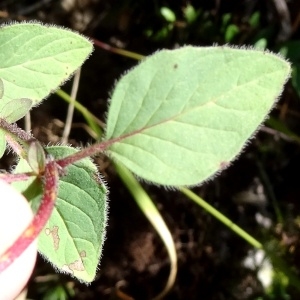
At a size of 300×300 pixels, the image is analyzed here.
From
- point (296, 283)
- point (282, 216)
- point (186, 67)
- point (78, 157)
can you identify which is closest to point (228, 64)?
point (186, 67)

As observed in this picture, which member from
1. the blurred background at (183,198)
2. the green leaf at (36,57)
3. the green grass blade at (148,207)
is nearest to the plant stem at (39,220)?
the green leaf at (36,57)

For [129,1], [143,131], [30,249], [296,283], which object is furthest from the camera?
[129,1]

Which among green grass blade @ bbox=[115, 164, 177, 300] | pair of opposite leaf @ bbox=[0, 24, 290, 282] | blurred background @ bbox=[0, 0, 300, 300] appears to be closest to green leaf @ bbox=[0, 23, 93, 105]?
pair of opposite leaf @ bbox=[0, 24, 290, 282]

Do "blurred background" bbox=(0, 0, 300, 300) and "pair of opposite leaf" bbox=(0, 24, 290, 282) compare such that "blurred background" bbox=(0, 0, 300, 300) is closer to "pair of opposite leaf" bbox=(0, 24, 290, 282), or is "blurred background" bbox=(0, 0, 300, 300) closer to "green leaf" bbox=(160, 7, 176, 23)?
"green leaf" bbox=(160, 7, 176, 23)

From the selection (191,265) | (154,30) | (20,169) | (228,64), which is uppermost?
(228,64)

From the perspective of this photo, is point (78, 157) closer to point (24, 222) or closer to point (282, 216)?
point (24, 222)

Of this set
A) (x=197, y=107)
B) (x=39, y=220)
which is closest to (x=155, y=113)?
(x=197, y=107)

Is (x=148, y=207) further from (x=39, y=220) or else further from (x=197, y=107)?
(x=39, y=220)

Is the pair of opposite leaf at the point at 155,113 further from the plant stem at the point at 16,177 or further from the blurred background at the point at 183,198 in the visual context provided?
the blurred background at the point at 183,198
